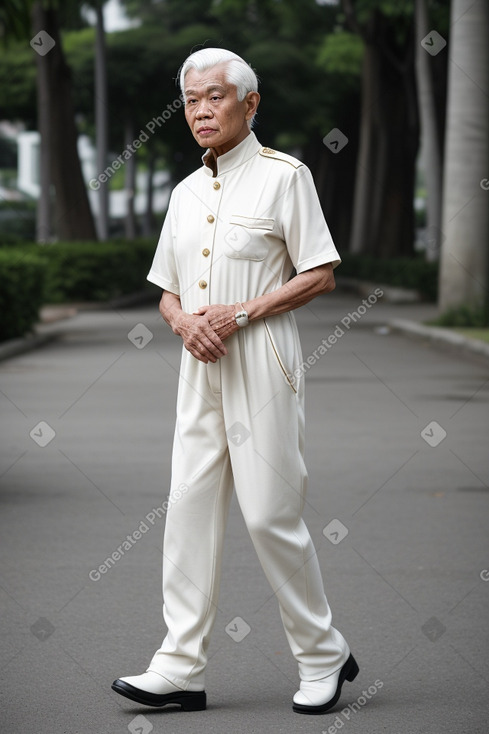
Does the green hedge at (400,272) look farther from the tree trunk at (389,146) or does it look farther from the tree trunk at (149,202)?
the tree trunk at (149,202)

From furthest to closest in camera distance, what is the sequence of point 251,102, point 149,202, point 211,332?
1. point 149,202
2. point 251,102
3. point 211,332

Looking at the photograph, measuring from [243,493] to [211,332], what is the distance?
52 cm

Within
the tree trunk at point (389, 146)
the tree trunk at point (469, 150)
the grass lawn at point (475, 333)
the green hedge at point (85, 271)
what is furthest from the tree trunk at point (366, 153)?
the grass lawn at point (475, 333)

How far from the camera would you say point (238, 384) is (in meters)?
4.45

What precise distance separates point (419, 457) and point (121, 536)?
3206 mm

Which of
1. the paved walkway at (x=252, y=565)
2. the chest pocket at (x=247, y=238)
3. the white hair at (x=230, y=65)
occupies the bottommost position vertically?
the paved walkway at (x=252, y=565)

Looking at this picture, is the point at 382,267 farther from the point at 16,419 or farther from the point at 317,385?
the point at 16,419

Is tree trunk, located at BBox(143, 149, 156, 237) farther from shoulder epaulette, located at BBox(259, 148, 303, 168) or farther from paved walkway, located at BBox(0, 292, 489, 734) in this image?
shoulder epaulette, located at BBox(259, 148, 303, 168)

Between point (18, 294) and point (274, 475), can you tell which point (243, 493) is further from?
point (18, 294)

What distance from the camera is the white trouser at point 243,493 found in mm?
4434

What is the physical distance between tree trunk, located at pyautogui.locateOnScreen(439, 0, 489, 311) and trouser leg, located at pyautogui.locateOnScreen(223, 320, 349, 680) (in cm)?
1701

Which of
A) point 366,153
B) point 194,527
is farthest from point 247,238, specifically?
point 366,153

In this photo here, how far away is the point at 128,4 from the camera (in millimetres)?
53688

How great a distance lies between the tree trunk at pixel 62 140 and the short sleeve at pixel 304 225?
1057 inches
